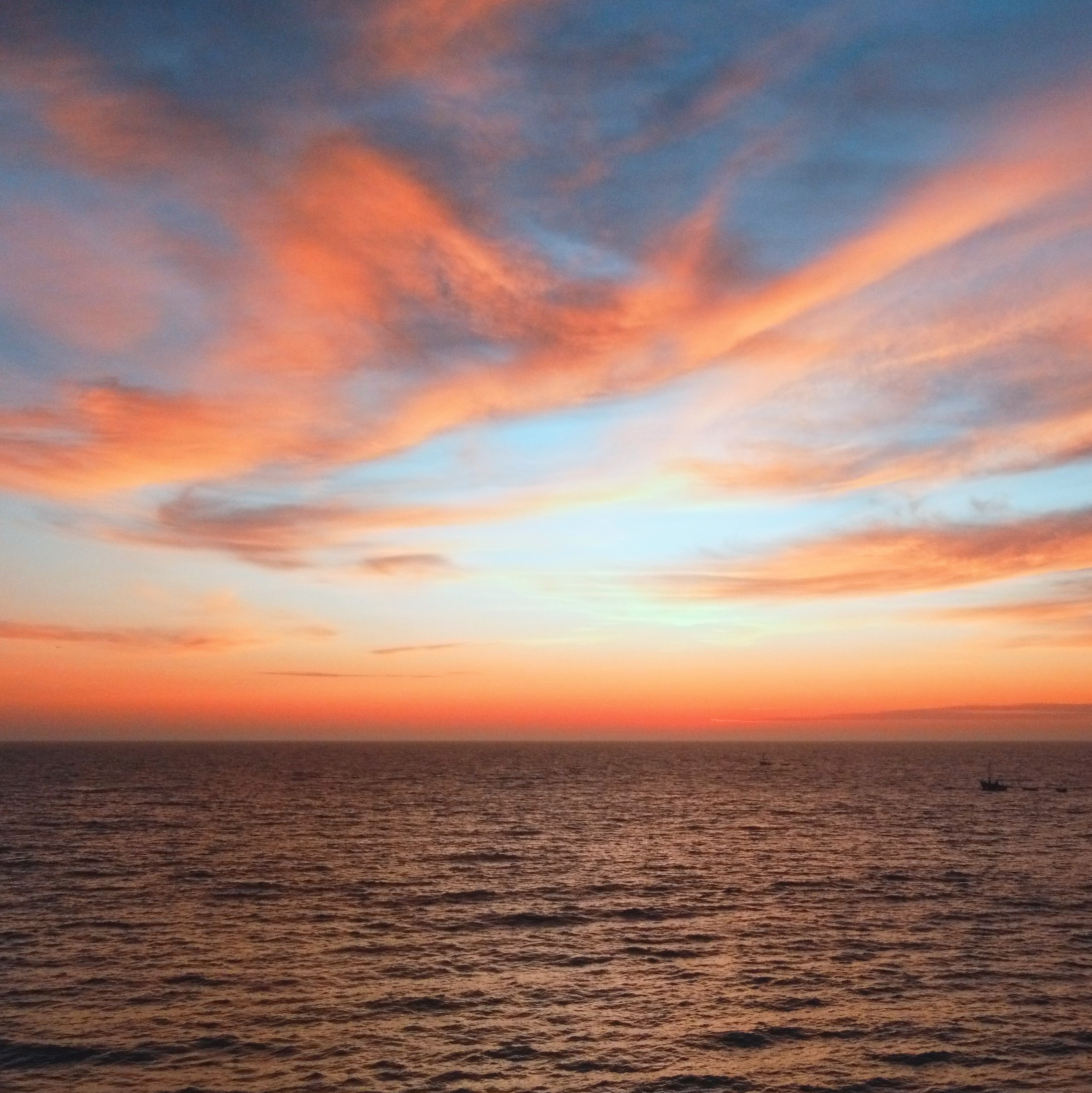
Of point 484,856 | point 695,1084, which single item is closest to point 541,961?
point 695,1084

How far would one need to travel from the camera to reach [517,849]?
8125 cm

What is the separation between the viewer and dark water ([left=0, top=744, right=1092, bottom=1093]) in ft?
104

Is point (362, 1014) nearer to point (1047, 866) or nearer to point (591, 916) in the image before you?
point (591, 916)

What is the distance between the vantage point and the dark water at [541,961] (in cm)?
3158

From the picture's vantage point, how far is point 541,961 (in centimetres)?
4409

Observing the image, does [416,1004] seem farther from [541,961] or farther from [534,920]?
[534,920]

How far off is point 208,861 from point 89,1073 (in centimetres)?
4251

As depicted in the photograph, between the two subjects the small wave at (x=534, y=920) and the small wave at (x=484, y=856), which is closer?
the small wave at (x=534, y=920)

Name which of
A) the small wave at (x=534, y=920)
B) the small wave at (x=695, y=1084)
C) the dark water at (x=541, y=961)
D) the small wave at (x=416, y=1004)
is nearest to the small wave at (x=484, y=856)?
the dark water at (x=541, y=961)

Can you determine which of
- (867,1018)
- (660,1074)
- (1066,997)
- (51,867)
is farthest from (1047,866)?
(51,867)

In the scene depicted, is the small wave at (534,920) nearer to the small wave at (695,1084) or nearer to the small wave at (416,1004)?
the small wave at (416,1004)

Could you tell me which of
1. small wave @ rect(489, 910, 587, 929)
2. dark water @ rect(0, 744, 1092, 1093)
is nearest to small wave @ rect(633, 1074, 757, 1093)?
dark water @ rect(0, 744, 1092, 1093)

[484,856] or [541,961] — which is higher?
[541,961]

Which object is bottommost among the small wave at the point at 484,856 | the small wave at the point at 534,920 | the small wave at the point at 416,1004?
the small wave at the point at 484,856
